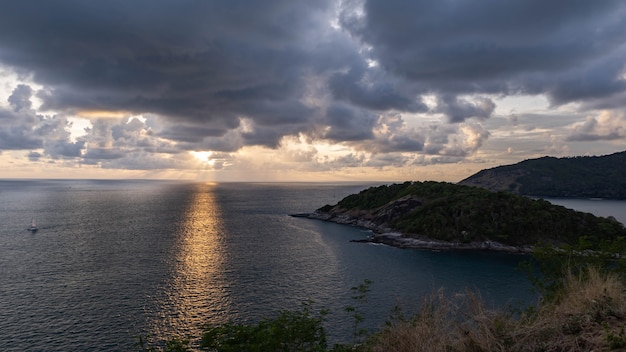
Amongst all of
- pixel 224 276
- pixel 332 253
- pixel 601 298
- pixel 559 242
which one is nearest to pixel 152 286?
pixel 224 276

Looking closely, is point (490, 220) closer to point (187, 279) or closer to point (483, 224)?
point (483, 224)

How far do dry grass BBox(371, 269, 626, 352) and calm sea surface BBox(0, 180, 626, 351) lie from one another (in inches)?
931

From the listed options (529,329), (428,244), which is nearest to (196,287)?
(529,329)

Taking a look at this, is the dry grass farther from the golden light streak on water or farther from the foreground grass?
the golden light streak on water

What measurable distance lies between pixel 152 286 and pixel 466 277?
230 ft

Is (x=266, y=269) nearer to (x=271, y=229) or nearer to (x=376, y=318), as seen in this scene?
(x=376, y=318)

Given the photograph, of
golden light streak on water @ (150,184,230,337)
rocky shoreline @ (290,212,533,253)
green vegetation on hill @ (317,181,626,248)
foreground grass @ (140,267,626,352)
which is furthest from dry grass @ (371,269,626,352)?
green vegetation on hill @ (317,181,626,248)

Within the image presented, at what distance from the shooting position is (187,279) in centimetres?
7694

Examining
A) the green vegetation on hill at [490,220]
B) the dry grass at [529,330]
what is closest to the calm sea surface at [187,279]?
the green vegetation on hill at [490,220]

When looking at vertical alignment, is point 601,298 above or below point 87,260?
above

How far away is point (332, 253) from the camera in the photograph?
105000 millimetres

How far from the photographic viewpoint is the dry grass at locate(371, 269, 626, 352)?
11977 mm

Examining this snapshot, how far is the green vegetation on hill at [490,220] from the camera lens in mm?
120331

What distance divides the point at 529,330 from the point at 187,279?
247ft
